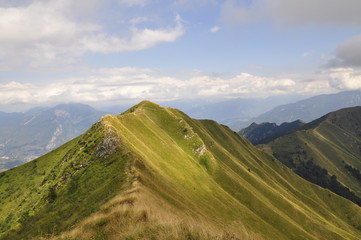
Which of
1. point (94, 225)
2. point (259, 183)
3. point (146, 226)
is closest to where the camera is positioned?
point (146, 226)

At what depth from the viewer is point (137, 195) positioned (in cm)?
3716

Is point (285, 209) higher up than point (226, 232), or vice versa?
point (226, 232)

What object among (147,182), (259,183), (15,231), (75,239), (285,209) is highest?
(75,239)

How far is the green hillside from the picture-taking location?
17906mm

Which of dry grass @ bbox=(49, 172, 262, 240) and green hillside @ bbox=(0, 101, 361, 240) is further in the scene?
green hillside @ bbox=(0, 101, 361, 240)

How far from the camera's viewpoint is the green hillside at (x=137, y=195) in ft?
58.7


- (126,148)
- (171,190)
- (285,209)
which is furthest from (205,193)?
(285,209)

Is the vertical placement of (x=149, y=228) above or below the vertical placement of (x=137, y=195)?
above

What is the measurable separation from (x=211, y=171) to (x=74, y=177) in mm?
67307

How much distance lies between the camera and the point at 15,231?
55781 millimetres

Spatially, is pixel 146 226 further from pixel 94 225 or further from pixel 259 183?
pixel 259 183

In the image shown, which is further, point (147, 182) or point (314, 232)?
point (314, 232)

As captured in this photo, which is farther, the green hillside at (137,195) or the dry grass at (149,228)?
the green hillside at (137,195)

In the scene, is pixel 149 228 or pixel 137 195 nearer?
pixel 149 228
